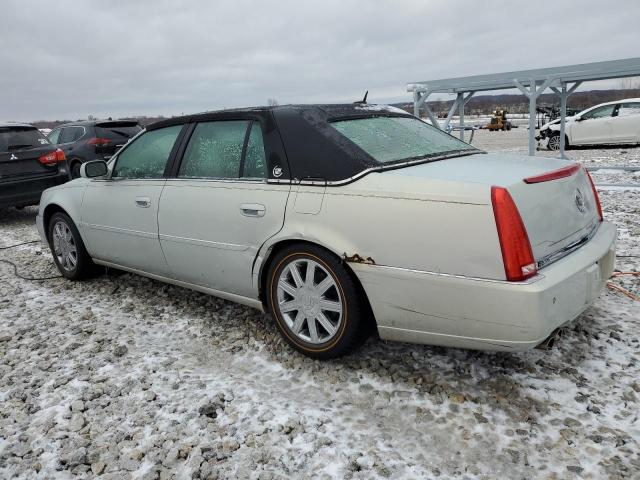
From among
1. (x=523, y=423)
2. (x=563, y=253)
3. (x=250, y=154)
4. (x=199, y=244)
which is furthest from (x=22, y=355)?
(x=563, y=253)

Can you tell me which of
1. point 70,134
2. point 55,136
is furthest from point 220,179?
point 55,136

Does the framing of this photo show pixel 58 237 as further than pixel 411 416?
Yes

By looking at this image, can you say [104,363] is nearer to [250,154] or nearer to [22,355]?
[22,355]

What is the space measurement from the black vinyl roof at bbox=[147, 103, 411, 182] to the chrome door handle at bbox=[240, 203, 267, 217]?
0.20 metres

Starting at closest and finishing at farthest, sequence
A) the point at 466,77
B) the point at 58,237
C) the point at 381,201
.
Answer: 1. the point at 381,201
2. the point at 58,237
3. the point at 466,77

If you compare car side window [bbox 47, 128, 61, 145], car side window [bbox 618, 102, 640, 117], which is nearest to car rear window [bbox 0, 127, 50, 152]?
car side window [bbox 47, 128, 61, 145]

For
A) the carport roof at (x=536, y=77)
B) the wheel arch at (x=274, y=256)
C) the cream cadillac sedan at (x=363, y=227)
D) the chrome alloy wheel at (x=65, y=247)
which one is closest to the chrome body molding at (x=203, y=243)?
the cream cadillac sedan at (x=363, y=227)

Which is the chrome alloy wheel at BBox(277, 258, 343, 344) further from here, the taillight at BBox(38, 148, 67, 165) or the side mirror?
the taillight at BBox(38, 148, 67, 165)

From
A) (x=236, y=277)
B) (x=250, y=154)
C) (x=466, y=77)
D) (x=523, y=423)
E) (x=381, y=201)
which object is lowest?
(x=523, y=423)

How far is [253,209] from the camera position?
309 centimetres

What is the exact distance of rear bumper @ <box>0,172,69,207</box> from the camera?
310 inches

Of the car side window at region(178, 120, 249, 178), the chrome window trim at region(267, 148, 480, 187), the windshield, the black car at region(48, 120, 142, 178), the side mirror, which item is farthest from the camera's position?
the black car at region(48, 120, 142, 178)

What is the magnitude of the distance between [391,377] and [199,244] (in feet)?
5.07

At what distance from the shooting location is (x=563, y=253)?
8.41ft
